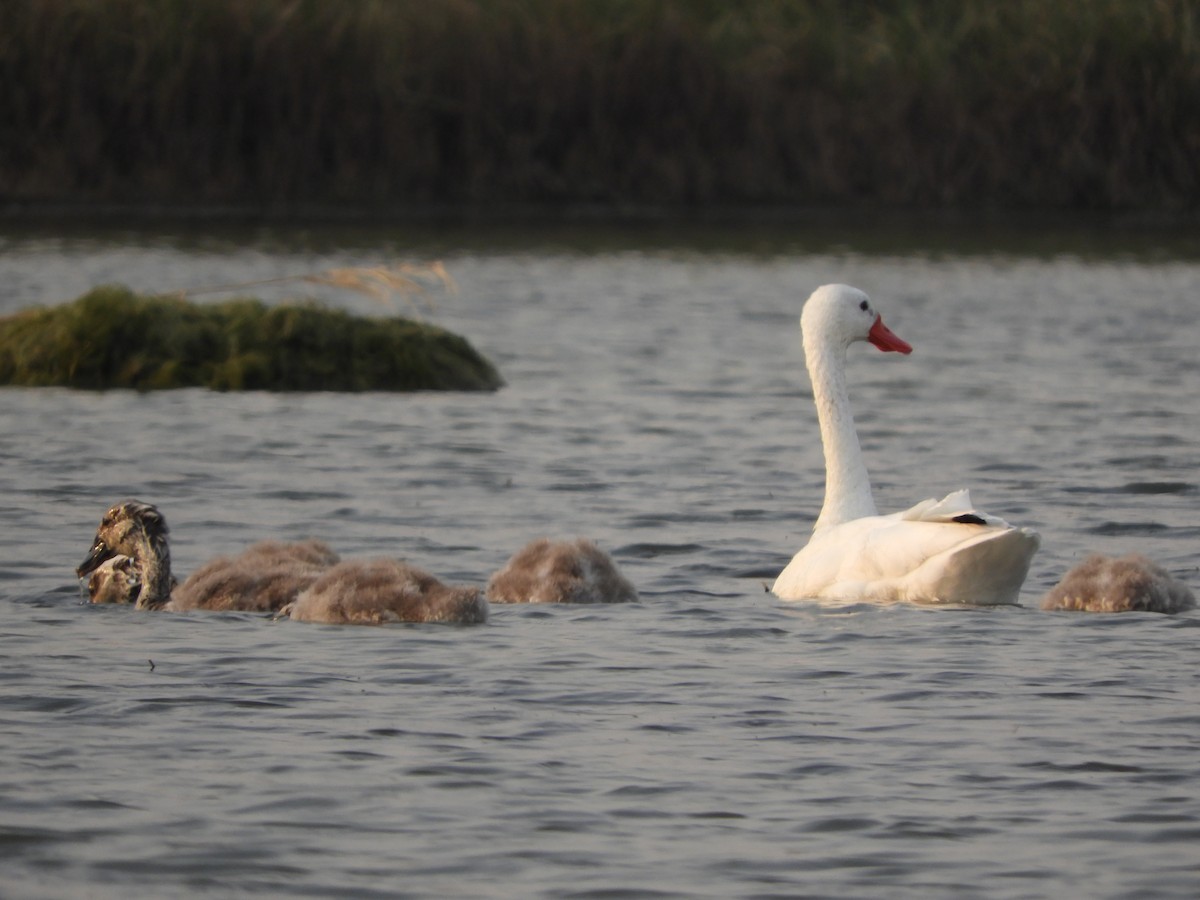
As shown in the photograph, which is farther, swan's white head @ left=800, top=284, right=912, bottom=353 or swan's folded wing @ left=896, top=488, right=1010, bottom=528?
swan's white head @ left=800, top=284, right=912, bottom=353

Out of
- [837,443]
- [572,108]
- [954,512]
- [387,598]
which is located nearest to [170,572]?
[387,598]

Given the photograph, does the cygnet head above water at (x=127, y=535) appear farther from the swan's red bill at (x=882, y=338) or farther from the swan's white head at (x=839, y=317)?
the swan's red bill at (x=882, y=338)

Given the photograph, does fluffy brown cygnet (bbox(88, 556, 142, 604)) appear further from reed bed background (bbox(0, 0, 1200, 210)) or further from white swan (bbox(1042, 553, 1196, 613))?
reed bed background (bbox(0, 0, 1200, 210))

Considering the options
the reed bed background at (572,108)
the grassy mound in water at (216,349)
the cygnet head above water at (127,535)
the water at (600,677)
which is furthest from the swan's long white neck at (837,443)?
the reed bed background at (572,108)

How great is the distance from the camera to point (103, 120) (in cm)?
2845

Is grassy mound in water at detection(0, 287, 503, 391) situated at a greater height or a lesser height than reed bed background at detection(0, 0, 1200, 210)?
lesser

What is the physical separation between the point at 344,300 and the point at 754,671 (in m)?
16.3

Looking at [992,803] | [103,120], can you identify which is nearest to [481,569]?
[992,803]

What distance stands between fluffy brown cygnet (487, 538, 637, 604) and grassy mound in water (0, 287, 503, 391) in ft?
25.3

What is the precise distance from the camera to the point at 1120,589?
8844 millimetres

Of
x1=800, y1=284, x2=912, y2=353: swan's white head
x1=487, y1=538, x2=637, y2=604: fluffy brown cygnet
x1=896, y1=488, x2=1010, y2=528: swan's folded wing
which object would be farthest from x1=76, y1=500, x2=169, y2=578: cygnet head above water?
x1=800, y1=284, x2=912, y2=353: swan's white head

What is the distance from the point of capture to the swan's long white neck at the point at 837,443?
9867 millimetres

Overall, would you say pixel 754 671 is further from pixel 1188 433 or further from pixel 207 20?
pixel 207 20

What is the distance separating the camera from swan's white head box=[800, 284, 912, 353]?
10.7 metres
